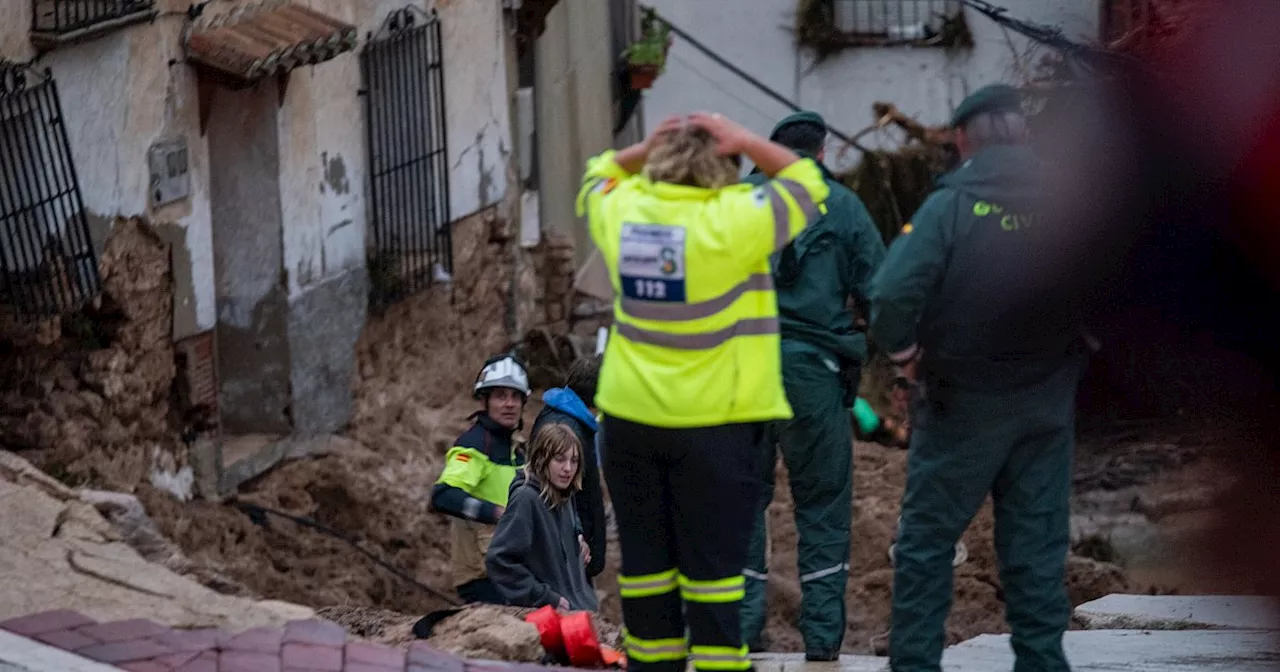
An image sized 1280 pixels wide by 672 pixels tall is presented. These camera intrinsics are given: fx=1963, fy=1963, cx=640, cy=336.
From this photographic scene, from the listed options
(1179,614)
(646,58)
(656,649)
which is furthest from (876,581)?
(646,58)

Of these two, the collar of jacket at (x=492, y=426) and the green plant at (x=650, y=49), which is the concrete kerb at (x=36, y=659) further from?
the green plant at (x=650, y=49)

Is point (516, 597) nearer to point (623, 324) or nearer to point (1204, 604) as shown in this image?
point (623, 324)

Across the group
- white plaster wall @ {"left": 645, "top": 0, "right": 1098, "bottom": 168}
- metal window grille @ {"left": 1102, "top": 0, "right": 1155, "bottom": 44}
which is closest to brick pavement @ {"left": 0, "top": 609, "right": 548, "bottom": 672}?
metal window grille @ {"left": 1102, "top": 0, "right": 1155, "bottom": 44}

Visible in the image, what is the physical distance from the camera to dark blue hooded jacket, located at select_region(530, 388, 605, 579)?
7.20 m

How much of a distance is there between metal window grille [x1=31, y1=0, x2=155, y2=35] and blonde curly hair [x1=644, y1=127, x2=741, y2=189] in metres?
3.75

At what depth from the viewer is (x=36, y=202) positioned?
27.3 ft

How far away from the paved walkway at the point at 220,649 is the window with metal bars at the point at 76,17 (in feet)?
9.69

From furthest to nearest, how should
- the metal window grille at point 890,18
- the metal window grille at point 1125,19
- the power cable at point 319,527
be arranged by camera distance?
the metal window grille at point 890,18 < the metal window grille at point 1125,19 < the power cable at point 319,527

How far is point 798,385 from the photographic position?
702 centimetres

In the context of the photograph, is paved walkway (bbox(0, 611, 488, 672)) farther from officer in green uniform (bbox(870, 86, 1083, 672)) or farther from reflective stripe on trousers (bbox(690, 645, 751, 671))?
officer in green uniform (bbox(870, 86, 1083, 672))

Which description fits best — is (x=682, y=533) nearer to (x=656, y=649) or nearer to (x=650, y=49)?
(x=656, y=649)

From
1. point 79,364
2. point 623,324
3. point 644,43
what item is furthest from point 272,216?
point 644,43

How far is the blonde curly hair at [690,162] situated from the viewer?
555 centimetres

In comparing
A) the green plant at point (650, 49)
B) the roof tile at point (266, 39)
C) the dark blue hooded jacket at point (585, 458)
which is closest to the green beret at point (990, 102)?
the dark blue hooded jacket at point (585, 458)
